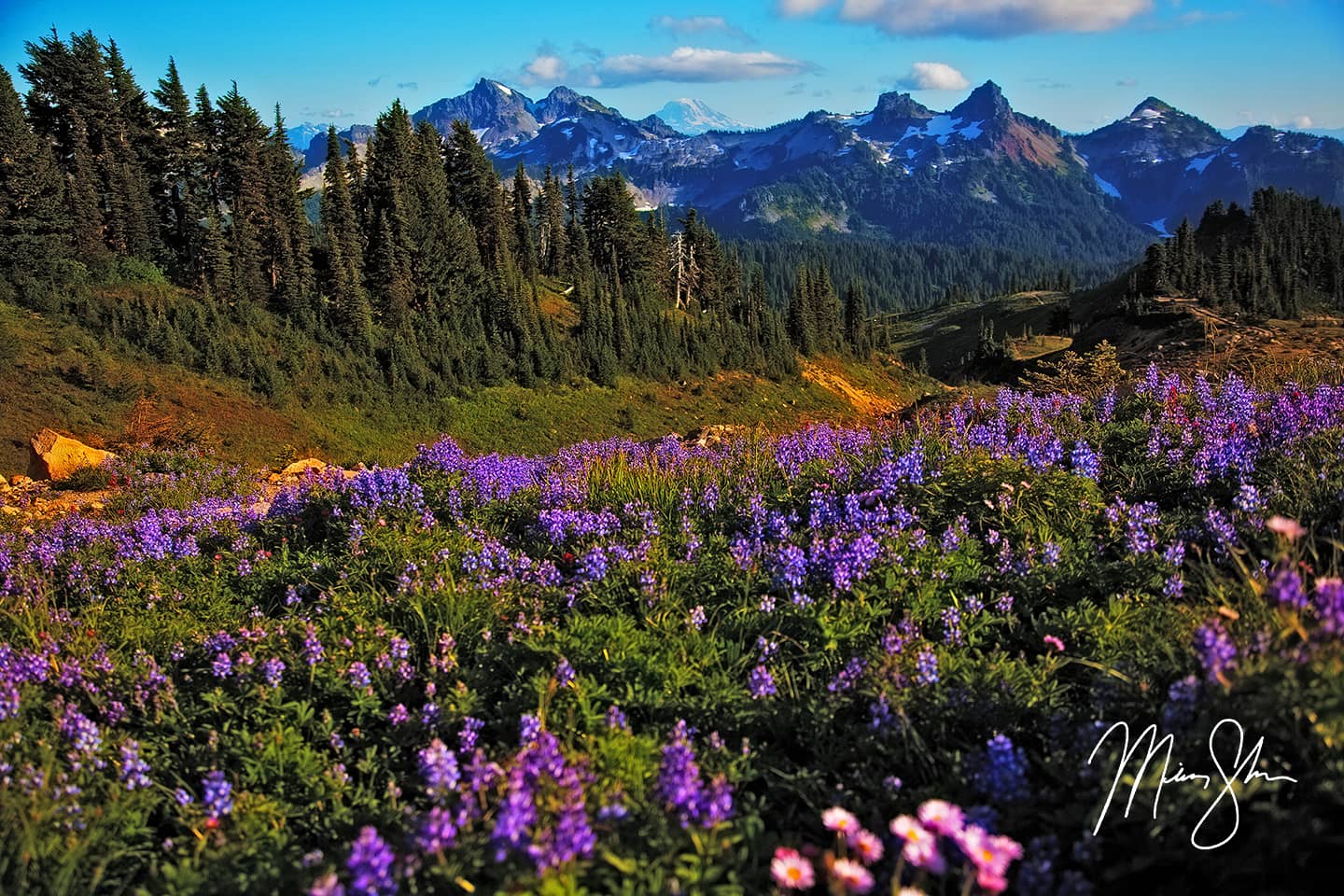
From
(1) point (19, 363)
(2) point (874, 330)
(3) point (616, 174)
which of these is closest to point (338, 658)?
(1) point (19, 363)

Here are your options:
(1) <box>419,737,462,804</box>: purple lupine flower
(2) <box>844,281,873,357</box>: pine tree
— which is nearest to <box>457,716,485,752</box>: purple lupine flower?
(1) <box>419,737,462,804</box>: purple lupine flower

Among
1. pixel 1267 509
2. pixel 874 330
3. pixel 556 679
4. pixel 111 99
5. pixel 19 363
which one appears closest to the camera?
pixel 556 679

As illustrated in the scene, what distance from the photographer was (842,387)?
90.2 meters

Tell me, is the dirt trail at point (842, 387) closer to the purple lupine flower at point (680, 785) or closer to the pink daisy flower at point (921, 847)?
the purple lupine flower at point (680, 785)

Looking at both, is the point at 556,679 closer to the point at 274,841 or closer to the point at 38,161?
the point at 274,841

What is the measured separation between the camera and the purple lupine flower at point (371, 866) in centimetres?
269

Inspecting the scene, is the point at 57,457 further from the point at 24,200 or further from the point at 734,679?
the point at 24,200

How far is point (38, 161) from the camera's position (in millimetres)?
47906

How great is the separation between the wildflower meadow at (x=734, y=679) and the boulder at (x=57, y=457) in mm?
18372

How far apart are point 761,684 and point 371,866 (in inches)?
80.0

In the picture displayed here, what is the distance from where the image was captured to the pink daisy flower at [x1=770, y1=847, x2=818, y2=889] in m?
2.47

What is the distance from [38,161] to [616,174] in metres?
53.4

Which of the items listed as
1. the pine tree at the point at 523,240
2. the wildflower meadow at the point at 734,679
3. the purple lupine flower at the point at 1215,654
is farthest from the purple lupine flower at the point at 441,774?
the pine tree at the point at 523,240

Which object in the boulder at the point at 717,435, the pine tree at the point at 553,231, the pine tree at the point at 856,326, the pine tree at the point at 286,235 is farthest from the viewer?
the pine tree at the point at 856,326
